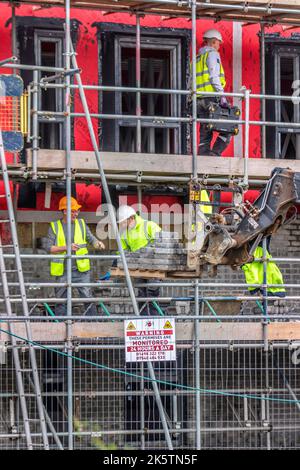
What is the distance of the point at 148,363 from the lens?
2580 cm

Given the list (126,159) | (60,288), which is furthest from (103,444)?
(126,159)

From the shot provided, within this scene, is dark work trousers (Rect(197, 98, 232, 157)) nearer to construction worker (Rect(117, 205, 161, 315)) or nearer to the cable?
construction worker (Rect(117, 205, 161, 315))

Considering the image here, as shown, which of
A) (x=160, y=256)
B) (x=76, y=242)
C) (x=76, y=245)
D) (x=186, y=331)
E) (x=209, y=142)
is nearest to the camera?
(x=160, y=256)

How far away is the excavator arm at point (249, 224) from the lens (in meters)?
25.8

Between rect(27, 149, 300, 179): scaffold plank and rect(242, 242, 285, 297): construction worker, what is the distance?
1203 millimetres

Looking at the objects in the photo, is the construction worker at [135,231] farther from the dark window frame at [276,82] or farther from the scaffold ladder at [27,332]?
the dark window frame at [276,82]

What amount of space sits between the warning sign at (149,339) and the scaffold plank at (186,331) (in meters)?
0.53

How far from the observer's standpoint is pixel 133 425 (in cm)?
2730

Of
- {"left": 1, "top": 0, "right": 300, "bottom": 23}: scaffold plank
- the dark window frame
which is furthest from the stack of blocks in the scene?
the dark window frame

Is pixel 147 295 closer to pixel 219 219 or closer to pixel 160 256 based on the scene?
pixel 160 256

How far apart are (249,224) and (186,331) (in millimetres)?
1827

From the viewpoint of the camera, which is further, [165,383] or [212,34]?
[212,34]

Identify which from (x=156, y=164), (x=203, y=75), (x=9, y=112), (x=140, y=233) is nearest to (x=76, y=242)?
(x=140, y=233)
